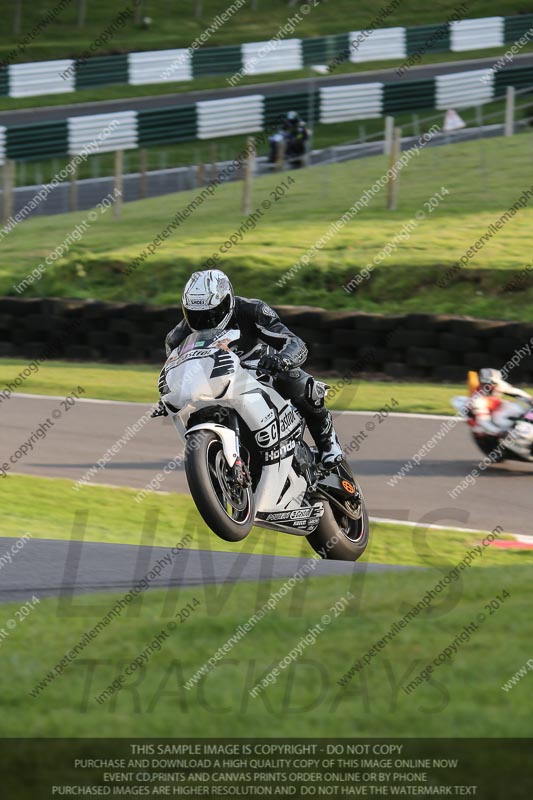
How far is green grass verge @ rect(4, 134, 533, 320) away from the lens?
55.9 feet

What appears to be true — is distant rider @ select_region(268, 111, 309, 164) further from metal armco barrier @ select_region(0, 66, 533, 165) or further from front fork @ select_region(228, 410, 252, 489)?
front fork @ select_region(228, 410, 252, 489)

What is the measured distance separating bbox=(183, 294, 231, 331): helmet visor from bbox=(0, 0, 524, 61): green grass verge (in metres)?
30.5

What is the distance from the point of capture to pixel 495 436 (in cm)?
1050

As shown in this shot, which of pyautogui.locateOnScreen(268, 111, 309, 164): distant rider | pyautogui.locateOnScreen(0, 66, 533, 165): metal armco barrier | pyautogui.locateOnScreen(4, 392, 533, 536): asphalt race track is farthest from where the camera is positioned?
pyautogui.locateOnScreen(0, 66, 533, 165): metal armco barrier

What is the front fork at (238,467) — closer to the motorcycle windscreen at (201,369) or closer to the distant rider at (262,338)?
the motorcycle windscreen at (201,369)

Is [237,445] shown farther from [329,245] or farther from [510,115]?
[510,115]

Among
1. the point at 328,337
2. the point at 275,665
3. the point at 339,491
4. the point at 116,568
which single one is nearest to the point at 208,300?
the point at 116,568

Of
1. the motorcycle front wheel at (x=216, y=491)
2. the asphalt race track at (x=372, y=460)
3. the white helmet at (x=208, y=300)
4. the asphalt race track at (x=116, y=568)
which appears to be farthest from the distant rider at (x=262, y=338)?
the asphalt race track at (x=372, y=460)

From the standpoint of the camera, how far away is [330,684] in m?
4.43

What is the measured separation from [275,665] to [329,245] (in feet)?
47.3

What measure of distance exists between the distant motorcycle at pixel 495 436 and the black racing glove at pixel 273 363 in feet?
13.4

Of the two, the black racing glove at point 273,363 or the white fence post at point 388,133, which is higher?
the black racing glove at point 273,363

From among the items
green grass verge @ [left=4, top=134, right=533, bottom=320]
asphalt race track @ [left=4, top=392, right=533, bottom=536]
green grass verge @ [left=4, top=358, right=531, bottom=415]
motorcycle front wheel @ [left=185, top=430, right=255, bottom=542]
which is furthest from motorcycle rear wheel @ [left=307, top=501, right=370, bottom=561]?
green grass verge @ [left=4, top=134, right=533, bottom=320]

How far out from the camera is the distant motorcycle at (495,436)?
10461mm
